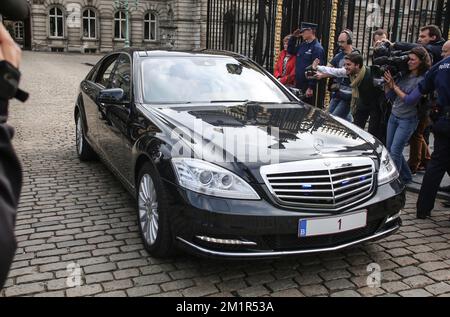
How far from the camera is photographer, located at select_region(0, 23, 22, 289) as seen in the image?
1134mm

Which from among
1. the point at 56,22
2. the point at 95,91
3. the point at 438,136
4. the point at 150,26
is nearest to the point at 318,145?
the point at 438,136

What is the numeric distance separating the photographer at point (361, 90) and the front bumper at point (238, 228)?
3802 mm

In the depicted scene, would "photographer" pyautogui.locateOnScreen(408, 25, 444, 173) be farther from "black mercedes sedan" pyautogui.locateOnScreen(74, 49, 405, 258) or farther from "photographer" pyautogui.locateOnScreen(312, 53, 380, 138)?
"black mercedes sedan" pyautogui.locateOnScreen(74, 49, 405, 258)

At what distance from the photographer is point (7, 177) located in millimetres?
1196

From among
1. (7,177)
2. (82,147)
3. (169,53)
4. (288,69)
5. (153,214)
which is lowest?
(82,147)

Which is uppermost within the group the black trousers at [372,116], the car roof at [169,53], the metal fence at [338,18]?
the metal fence at [338,18]

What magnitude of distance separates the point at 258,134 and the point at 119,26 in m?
50.7

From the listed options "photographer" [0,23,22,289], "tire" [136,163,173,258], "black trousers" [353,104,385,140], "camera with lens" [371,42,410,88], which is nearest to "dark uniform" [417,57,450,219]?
"camera with lens" [371,42,410,88]

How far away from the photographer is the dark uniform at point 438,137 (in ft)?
16.3

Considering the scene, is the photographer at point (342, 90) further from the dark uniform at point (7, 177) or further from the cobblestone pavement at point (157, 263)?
the dark uniform at point (7, 177)

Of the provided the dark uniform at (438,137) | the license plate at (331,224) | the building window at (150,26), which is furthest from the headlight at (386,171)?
the building window at (150,26)

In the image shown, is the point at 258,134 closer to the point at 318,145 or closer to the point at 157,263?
the point at 318,145
